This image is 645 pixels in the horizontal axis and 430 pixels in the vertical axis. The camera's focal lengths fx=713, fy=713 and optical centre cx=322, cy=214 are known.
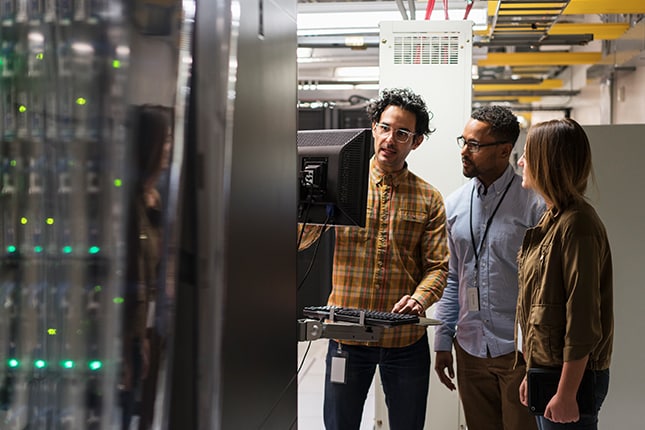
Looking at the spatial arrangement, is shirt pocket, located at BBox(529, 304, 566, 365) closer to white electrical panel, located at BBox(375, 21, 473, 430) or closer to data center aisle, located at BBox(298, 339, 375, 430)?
white electrical panel, located at BBox(375, 21, 473, 430)

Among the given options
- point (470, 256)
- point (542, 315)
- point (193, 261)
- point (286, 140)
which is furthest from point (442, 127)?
point (193, 261)

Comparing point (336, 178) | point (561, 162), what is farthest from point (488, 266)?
point (336, 178)

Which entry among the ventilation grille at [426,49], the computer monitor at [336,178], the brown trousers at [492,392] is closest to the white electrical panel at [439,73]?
the ventilation grille at [426,49]

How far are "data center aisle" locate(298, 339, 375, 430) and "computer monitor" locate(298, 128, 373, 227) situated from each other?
2259 millimetres

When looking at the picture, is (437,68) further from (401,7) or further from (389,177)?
(389,177)

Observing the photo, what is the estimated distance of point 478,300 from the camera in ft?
8.14

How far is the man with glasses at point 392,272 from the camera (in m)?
2.28

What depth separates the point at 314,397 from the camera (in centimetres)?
475

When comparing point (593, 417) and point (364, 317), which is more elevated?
point (364, 317)

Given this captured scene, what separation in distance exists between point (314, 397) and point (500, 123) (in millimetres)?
2785

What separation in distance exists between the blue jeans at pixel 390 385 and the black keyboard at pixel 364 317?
0.34 metres

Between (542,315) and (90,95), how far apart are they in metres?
1.47

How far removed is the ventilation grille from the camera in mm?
3311

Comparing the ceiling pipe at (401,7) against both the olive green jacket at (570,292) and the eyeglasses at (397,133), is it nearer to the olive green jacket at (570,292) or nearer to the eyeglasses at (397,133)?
the eyeglasses at (397,133)
